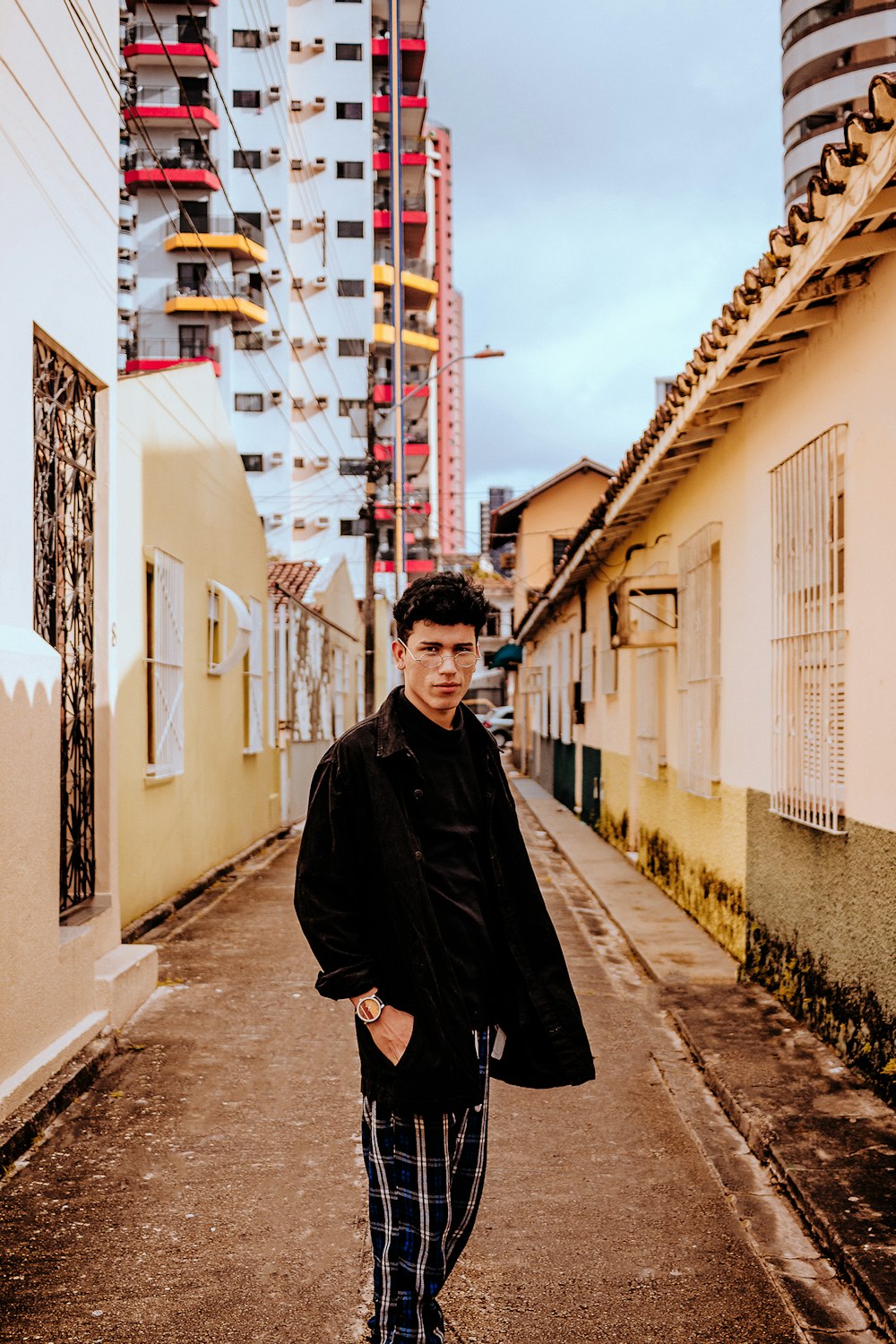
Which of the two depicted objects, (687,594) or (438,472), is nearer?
(687,594)

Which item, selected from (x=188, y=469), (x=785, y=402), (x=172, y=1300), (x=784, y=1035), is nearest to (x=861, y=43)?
(x=188, y=469)

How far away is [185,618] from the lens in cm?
1151

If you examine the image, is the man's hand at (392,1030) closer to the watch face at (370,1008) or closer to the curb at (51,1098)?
the watch face at (370,1008)

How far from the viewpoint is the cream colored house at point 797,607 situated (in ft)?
18.0

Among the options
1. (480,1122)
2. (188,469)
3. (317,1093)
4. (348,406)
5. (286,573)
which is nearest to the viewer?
(480,1122)

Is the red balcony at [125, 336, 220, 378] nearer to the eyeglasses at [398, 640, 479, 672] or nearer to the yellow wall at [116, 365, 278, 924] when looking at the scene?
the yellow wall at [116, 365, 278, 924]

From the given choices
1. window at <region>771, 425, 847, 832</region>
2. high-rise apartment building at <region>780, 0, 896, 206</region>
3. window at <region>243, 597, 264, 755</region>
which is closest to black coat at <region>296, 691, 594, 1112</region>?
window at <region>771, 425, 847, 832</region>

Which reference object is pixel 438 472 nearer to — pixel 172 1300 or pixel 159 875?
pixel 159 875

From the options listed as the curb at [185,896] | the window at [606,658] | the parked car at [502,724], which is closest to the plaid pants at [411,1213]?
the curb at [185,896]

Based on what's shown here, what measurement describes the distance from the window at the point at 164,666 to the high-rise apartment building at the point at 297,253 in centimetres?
3980

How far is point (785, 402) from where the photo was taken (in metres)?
7.25

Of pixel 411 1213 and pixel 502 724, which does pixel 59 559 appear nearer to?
pixel 411 1213

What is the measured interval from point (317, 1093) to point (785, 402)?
4.32 m

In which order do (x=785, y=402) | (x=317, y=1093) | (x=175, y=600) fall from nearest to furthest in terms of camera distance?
(x=317, y=1093) → (x=785, y=402) → (x=175, y=600)
